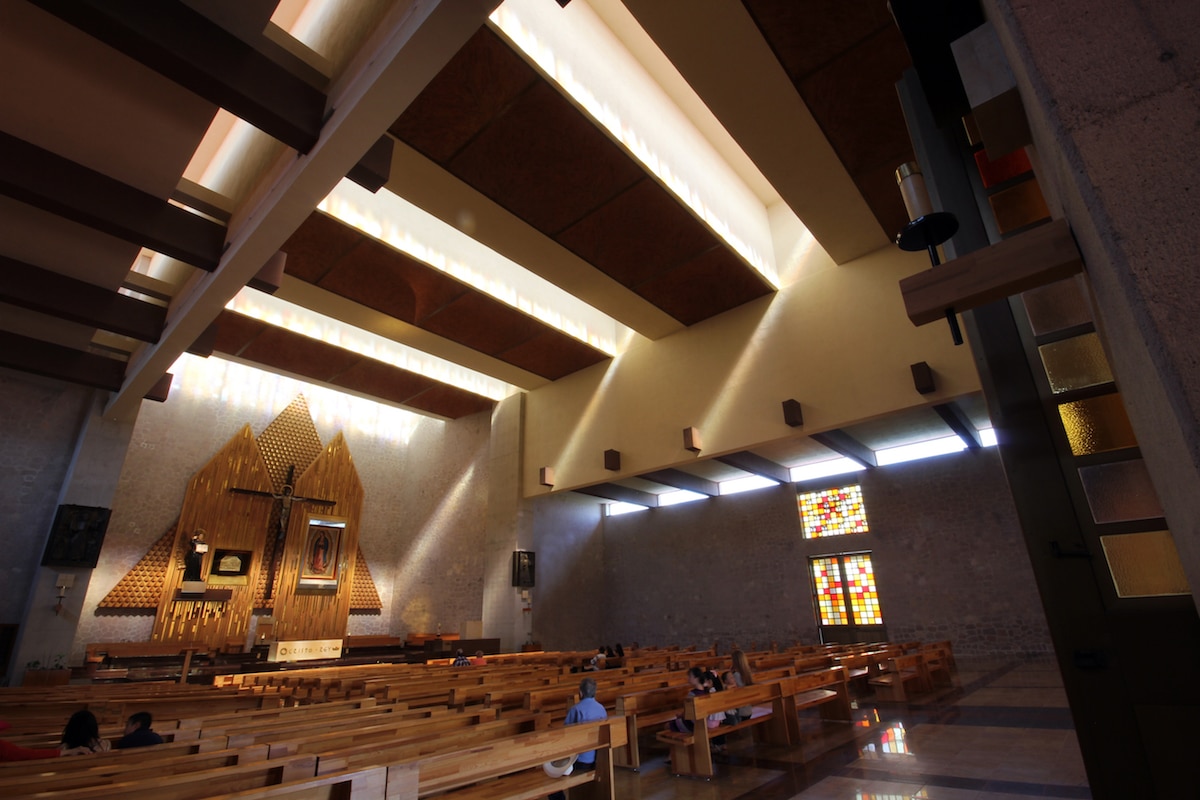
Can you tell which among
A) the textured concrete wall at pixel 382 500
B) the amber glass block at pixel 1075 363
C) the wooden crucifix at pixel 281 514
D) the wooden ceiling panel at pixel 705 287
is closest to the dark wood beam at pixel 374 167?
the wooden ceiling panel at pixel 705 287

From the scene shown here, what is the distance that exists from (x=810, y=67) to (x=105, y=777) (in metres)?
6.58

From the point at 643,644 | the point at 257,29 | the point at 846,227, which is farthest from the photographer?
the point at 643,644

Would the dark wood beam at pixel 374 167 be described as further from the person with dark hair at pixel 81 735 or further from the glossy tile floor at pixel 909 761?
the glossy tile floor at pixel 909 761

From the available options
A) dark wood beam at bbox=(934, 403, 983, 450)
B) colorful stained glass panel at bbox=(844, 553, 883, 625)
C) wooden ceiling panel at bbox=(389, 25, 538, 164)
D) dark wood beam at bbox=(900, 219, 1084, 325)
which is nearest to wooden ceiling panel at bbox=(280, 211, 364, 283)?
wooden ceiling panel at bbox=(389, 25, 538, 164)

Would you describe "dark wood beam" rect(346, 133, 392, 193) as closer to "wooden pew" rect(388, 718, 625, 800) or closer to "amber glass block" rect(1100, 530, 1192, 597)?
"wooden pew" rect(388, 718, 625, 800)

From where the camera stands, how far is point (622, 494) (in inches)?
547

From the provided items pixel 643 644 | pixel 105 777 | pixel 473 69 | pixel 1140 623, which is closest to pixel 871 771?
pixel 1140 623

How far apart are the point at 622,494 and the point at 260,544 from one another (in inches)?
316

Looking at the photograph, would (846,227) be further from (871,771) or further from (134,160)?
(134,160)

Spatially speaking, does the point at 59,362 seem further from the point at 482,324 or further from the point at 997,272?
the point at 997,272

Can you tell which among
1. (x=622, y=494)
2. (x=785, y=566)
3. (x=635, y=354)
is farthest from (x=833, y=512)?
(x=635, y=354)

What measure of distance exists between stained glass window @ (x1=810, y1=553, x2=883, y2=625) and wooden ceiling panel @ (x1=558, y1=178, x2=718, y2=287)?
768cm

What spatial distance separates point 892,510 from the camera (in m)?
11.5

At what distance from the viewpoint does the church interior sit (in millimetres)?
1754
